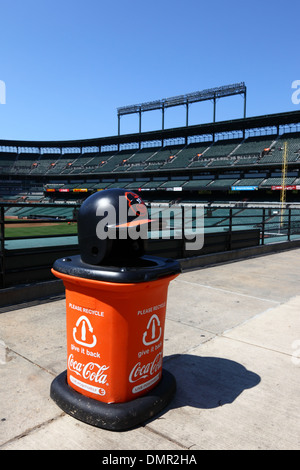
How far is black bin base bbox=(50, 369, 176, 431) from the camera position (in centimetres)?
210

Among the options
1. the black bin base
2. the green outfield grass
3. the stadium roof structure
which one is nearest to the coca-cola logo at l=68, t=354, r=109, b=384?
the black bin base

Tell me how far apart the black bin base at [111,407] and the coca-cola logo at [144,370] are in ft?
0.44

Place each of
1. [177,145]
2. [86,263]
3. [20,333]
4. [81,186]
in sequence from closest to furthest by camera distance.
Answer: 1. [86,263]
2. [20,333]
3. [177,145]
4. [81,186]

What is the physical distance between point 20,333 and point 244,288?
375cm

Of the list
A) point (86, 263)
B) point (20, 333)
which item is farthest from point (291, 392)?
point (20, 333)

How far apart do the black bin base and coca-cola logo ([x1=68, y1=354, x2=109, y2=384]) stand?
0.14m

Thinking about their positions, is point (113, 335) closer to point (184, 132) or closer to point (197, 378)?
point (197, 378)

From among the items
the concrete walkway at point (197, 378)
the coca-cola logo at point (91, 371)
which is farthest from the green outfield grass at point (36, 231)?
the coca-cola logo at point (91, 371)

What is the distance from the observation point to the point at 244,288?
19.1ft

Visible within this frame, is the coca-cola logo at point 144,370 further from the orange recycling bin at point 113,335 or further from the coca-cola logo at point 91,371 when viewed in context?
the coca-cola logo at point 91,371

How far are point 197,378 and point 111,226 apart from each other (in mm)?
1551

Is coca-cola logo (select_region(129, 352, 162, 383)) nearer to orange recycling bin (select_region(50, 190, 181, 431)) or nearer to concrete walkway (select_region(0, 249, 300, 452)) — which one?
orange recycling bin (select_region(50, 190, 181, 431))

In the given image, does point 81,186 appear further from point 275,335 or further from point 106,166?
point 275,335
